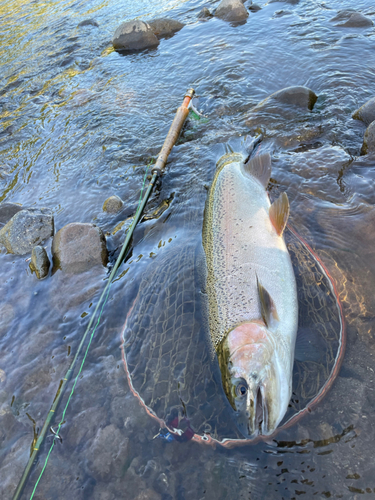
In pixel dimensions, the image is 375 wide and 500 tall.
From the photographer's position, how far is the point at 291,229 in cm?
380

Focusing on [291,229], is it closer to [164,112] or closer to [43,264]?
[43,264]

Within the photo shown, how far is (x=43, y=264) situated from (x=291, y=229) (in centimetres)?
297

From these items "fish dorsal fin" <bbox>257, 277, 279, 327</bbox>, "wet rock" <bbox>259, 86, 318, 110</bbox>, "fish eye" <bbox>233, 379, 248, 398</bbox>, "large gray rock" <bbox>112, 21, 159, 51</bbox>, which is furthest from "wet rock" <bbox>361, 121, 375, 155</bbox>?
"large gray rock" <bbox>112, 21, 159, 51</bbox>

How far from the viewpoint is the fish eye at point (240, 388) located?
239cm

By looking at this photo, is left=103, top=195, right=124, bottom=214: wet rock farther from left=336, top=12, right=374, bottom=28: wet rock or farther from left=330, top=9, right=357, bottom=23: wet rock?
left=330, top=9, right=357, bottom=23: wet rock

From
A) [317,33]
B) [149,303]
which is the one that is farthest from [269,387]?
[317,33]

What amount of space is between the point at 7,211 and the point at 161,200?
2.44 metres

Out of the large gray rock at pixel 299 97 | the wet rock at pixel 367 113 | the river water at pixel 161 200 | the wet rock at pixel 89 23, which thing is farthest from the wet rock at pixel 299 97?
the wet rock at pixel 89 23

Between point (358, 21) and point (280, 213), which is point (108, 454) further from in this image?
point (358, 21)

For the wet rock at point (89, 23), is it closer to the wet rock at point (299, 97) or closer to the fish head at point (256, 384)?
the wet rock at point (299, 97)

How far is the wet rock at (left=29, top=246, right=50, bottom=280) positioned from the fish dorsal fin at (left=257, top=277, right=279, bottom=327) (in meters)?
2.85

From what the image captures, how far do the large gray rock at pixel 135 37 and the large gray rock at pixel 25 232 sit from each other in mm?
7699

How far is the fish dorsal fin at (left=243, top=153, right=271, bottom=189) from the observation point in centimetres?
403

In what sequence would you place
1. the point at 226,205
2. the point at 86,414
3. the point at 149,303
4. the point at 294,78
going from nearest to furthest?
the point at 86,414 → the point at 149,303 → the point at 226,205 → the point at 294,78
